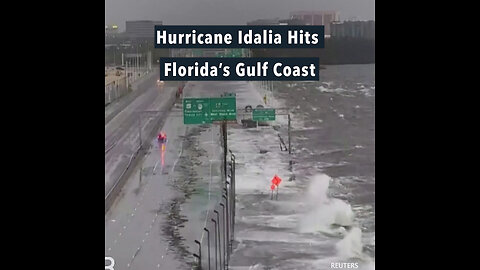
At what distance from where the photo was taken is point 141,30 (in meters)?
6.67

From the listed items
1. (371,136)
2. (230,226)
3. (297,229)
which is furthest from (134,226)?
(371,136)

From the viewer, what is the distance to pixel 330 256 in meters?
6.57

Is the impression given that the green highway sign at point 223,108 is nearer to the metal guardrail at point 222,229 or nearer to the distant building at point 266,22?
the metal guardrail at point 222,229

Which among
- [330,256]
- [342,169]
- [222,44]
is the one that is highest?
[222,44]

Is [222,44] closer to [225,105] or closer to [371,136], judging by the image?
[225,105]

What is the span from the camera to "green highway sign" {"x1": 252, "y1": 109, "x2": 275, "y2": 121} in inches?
266

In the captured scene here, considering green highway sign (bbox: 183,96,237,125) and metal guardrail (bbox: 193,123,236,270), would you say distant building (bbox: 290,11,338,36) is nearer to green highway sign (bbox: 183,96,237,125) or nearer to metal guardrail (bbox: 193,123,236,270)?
green highway sign (bbox: 183,96,237,125)

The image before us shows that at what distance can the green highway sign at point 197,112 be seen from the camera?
6.70 metres

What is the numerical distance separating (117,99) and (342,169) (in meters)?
1.59

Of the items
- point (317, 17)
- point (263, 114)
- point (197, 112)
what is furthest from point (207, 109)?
point (317, 17)

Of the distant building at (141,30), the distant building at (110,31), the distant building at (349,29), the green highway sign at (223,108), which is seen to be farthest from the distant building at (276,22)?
the distant building at (110,31)

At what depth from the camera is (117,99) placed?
6711 millimetres

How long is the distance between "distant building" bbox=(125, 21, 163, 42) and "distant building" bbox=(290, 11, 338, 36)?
36.2 inches

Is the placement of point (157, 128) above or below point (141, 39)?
below
